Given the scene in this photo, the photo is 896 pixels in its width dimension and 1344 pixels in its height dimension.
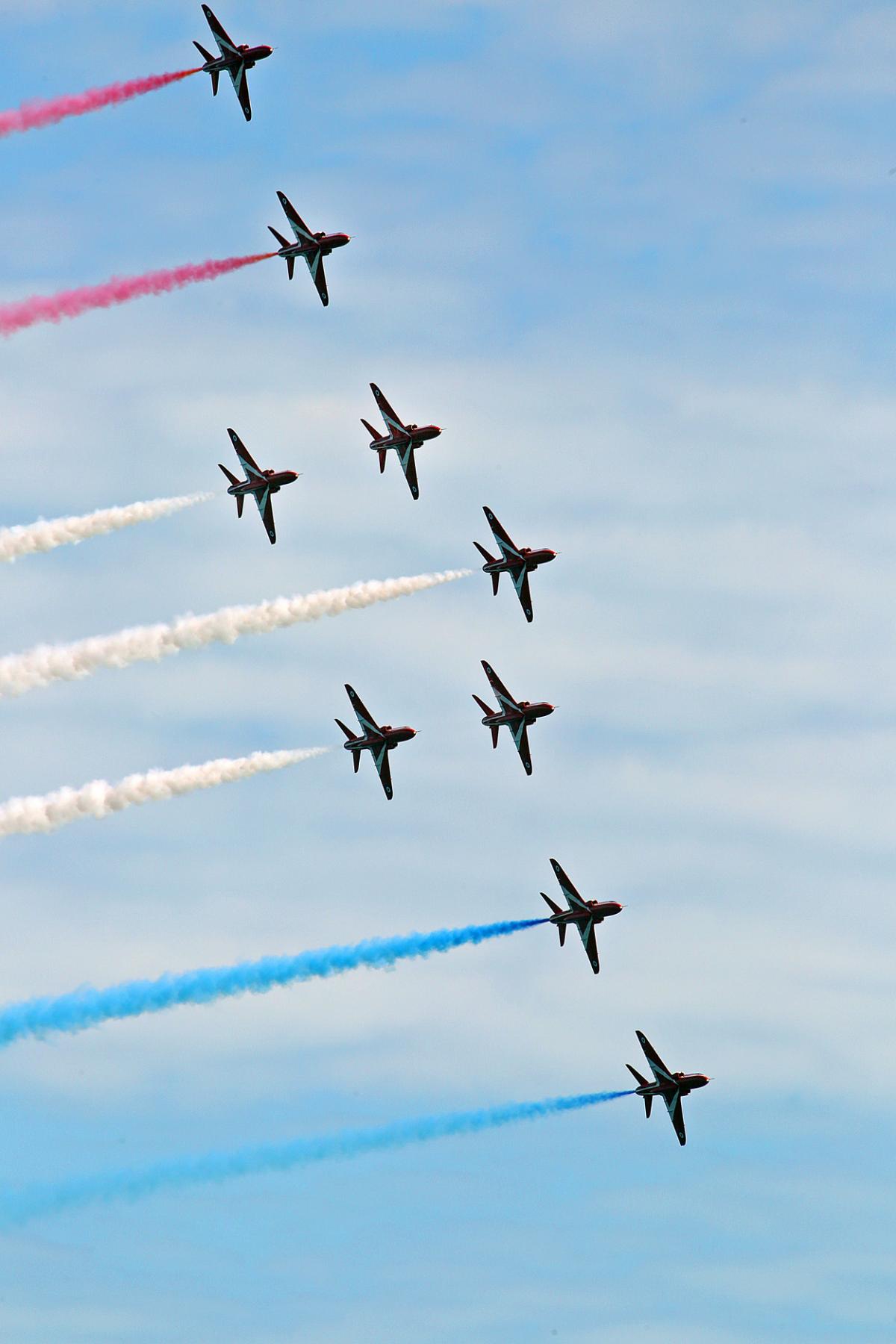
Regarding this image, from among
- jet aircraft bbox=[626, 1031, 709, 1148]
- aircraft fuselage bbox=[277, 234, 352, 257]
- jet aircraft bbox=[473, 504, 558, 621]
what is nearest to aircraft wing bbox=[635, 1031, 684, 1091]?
jet aircraft bbox=[626, 1031, 709, 1148]

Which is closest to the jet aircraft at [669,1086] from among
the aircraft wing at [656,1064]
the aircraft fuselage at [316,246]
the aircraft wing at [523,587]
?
the aircraft wing at [656,1064]

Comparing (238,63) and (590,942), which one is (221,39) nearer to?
(238,63)

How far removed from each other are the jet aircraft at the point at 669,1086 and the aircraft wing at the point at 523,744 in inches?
619

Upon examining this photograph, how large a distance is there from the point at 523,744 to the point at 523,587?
856 centimetres

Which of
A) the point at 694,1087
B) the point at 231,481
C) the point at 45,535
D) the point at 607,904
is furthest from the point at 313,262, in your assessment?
the point at 694,1087

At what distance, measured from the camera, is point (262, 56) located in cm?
10531

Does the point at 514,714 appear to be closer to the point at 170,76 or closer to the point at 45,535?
the point at 45,535

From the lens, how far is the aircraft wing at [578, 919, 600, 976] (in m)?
113

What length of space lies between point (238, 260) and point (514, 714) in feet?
90.1

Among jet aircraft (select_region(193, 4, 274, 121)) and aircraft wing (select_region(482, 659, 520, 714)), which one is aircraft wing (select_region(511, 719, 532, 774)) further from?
jet aircraft (select_region(193, 4, 274, 121))

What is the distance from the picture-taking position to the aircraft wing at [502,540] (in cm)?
11394

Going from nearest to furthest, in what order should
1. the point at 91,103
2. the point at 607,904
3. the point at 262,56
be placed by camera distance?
the point at 91,103
the point at 262,56
the point at 607,904

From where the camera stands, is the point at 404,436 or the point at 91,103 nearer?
the point at 91,103

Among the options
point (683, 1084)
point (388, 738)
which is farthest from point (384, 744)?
point (683, 1084)
